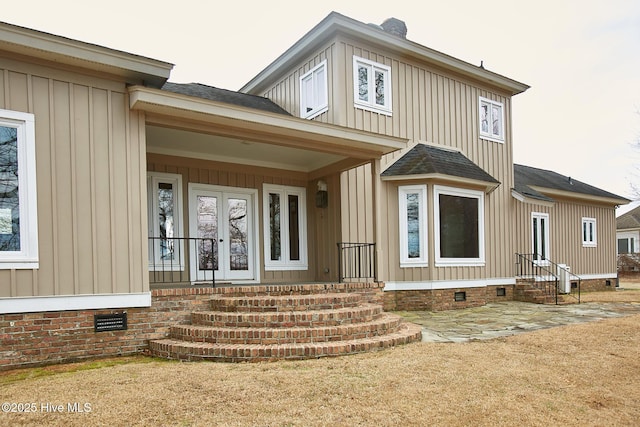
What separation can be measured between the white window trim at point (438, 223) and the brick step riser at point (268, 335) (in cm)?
474

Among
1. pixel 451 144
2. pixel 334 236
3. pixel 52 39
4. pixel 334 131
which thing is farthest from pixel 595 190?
pixel 52 39

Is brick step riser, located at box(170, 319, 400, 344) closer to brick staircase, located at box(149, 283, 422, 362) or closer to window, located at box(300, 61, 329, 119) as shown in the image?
brick staircase, located at box(149, 283, 422, 362)

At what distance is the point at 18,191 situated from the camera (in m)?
5.34

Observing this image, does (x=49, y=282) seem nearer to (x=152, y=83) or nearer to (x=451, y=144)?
(x=152, y=83)

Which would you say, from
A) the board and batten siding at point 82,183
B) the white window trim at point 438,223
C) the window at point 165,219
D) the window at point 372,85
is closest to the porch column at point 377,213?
the window at point 372,85

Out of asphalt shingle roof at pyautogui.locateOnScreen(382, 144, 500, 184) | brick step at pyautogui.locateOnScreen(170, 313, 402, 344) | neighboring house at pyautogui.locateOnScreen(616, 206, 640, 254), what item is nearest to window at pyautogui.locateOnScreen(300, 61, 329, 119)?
asphalt shingle roof at pyautogui.locateOnScreen(382, 144, 500, 184)

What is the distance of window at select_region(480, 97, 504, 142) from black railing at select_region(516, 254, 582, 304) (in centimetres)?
342

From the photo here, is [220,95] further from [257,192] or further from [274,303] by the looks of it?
[274,303]

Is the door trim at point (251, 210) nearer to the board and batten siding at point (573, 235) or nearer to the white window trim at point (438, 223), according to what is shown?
the white window trim at point (438, 223)

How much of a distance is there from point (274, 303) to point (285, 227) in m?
3.90

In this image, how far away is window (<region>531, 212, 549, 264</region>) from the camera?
13.4m

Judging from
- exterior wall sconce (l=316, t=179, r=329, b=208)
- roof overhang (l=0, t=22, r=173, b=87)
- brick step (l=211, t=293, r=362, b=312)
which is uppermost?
roof overhang (l=0, t=22, r=173, b=87)

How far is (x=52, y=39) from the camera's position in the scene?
17.6 ft

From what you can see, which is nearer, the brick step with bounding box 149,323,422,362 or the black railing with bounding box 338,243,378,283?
the brick step with bounding box 149,323,422,362
